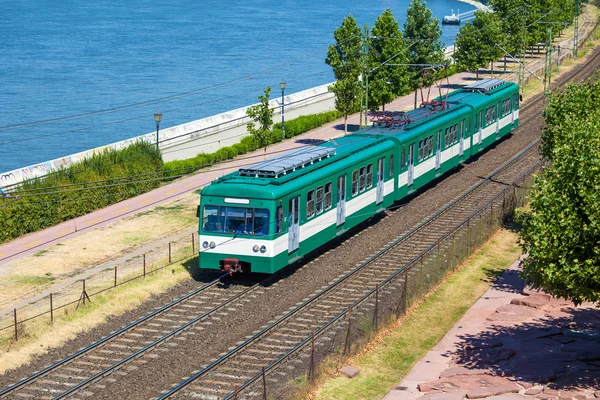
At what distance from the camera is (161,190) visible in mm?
49969

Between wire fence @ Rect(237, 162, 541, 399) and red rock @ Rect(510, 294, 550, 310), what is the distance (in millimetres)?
3148

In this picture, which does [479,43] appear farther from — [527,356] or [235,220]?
[527,356]

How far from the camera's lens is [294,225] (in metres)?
31.1

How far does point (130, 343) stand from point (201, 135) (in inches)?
1718

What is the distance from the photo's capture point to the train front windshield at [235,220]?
97.6 ft

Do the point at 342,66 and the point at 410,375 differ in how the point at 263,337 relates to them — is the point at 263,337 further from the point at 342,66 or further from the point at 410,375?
the point at 342,66

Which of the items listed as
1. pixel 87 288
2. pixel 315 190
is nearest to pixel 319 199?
pixel 315 190

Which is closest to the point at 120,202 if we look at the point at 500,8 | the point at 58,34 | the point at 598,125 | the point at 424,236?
the point at 424,236

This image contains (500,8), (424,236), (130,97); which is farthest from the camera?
(130,97)

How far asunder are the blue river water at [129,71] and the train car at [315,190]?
1564 inches

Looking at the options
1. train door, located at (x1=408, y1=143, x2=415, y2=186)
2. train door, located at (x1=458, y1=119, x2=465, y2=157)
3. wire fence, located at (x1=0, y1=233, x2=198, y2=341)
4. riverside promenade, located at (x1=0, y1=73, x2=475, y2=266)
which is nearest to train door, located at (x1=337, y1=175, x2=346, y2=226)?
Result: wire fence, located at (x1=0, y1=233, x2=198, y2=341)

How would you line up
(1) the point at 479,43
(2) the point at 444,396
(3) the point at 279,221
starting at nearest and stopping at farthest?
(2) the point at 444,396, (3) the point at 279,221, (1) the point at 479,43

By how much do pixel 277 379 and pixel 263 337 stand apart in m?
3.22

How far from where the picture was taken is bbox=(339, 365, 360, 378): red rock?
78.8 feet
